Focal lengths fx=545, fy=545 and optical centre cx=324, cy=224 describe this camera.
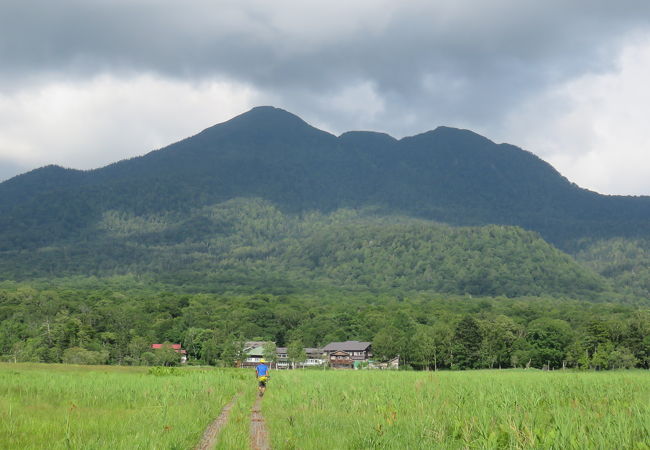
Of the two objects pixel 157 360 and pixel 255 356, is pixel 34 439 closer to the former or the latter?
pixel 157 360

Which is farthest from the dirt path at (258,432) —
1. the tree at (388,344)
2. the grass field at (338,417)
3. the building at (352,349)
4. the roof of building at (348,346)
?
the roof of building at (348,346)

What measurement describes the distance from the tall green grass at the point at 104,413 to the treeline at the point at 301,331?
73109 mm

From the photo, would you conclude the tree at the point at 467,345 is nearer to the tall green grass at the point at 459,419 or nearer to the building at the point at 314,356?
the building at the point at 314,356

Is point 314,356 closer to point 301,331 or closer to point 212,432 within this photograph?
point 301,331

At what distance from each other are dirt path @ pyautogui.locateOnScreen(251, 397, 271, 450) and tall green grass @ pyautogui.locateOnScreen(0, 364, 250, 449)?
1362 millimetres

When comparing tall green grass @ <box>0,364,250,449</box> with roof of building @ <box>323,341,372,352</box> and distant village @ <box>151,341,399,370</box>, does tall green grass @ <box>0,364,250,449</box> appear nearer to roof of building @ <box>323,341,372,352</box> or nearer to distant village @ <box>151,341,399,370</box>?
distant village @ <box>151,341,399,370</box>

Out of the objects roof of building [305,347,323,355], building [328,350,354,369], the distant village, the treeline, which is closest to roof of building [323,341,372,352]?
the distant village

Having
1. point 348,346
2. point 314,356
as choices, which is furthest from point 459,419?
point 314,356

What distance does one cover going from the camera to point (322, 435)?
532 inches

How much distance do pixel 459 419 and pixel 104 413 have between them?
10.7m

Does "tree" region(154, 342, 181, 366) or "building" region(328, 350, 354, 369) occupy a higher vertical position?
"tree" region(154, 342, 181, 366)

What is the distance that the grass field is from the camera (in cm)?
1172

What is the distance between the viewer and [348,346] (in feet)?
448

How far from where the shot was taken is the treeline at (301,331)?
300 ft
